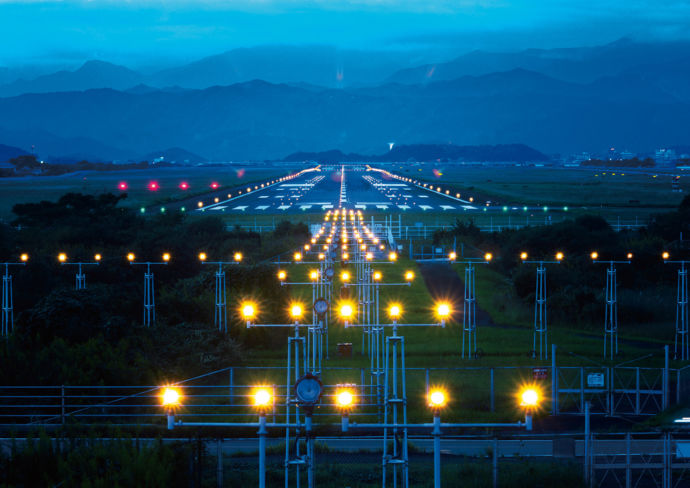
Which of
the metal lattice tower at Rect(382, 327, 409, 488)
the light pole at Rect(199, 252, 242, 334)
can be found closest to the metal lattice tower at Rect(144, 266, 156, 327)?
Result: the light pole at Rect(199, 252, 242, 334)

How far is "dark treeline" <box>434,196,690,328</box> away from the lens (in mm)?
37219

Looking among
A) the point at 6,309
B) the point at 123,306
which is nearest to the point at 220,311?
the point at 123,306

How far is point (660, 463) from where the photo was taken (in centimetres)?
1695

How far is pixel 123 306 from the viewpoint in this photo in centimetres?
3338

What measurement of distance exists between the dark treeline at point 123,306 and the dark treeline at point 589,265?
1253cm

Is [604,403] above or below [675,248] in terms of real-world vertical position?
below

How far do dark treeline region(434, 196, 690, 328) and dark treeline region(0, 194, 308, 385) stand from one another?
12532 mm

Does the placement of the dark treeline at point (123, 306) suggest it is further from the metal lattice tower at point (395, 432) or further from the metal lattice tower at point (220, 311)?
the metal lattice tower at point (395, 432)

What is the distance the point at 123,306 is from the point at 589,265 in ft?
81.5

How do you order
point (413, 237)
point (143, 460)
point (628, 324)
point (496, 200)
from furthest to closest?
point (496, 200) < point (413, 237) < point (628, 324) < point (143, 460)

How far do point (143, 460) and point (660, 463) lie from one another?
32.8 feet

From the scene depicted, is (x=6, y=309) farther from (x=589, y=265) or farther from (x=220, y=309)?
(x=589, y=265)

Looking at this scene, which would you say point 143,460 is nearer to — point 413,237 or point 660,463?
point 660,463

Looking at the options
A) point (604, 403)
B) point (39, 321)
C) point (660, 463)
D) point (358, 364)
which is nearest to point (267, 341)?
point (358, 364)
